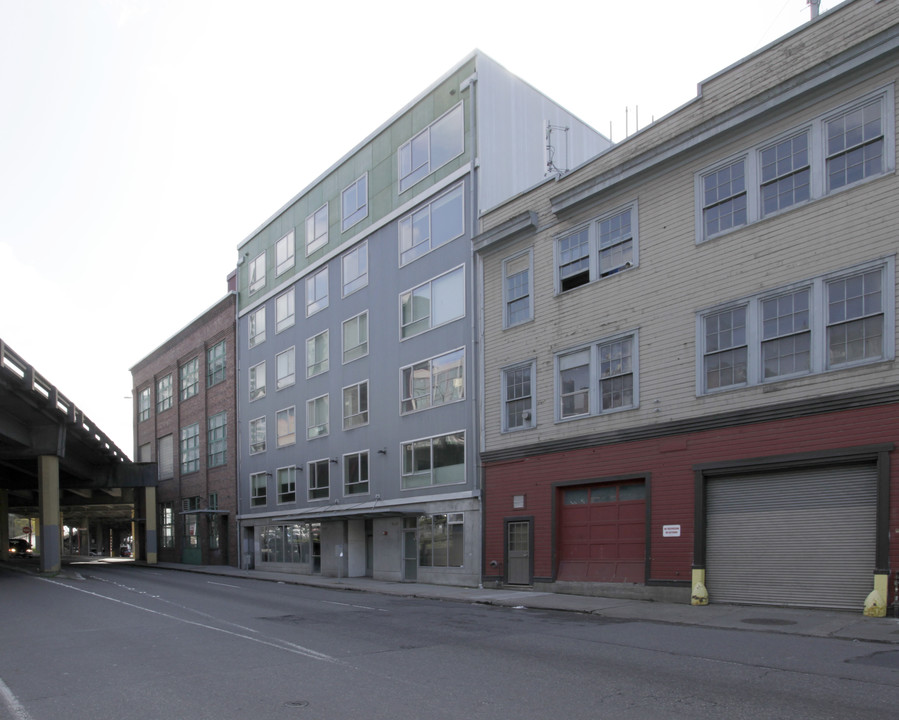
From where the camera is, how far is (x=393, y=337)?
98.9 ft

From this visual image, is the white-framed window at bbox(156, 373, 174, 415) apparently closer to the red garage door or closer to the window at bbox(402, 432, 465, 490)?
the window at bbox(402, 432, 465, 490)

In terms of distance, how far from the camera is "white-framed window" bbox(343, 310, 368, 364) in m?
32.2

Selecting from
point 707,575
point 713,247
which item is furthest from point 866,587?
point 713,247

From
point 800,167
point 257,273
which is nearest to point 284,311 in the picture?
point 257,273

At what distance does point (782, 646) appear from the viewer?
11.7 m

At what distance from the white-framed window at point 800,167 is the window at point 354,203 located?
16.6 meters

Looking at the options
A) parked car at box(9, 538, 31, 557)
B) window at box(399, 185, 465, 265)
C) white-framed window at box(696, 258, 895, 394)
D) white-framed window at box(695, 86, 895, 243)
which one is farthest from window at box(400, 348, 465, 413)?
parked car at box(9, 538, 31, 557)

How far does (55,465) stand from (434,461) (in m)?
21.3

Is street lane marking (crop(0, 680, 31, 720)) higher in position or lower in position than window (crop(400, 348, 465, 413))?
lower

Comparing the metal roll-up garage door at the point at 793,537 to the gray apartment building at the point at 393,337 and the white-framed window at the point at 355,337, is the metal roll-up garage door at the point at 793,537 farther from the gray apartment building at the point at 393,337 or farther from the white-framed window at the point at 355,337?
the white-framed window at the point at 355,337

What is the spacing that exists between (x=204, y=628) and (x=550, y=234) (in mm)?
13729

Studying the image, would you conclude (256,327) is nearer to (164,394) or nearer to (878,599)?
(164,394)

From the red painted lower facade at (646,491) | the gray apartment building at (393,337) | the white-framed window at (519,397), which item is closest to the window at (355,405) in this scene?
the gray apartment building at (393,337)

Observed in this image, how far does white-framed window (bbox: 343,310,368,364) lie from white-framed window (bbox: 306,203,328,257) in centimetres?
458
